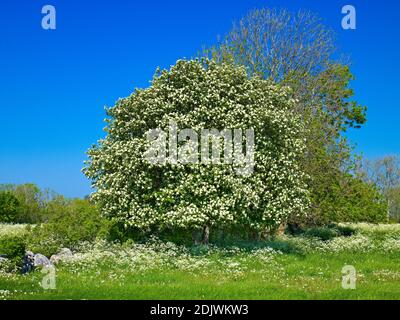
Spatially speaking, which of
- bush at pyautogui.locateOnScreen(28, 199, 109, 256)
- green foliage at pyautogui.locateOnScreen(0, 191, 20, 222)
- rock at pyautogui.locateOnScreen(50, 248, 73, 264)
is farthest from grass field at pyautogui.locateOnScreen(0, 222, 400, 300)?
green foliage at pyautogui.locateOnScreen(0, 191, 20, 222)

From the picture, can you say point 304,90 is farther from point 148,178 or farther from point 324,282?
point 324,282

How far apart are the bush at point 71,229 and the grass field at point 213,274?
1315 mm

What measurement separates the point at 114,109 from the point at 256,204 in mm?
9328

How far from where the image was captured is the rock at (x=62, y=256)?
956 inches

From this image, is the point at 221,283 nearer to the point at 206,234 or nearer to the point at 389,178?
the point at 206,234

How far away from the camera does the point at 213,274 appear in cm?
2075

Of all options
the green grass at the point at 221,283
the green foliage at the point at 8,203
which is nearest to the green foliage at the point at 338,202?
the green grass at the point at 221,283

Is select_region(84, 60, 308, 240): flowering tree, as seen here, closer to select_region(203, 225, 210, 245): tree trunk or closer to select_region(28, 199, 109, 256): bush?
select_region(203, 225, 210, 245): tree trunk

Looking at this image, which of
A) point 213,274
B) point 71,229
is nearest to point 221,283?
point 213,274

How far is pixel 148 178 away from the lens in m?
26.5

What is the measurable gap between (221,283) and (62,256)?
32.1 ft
